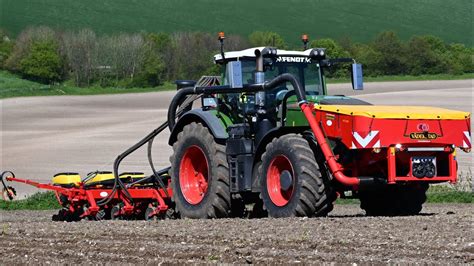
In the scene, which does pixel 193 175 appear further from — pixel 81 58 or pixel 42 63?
pixel 81 58

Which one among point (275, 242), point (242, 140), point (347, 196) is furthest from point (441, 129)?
point (275, 242)

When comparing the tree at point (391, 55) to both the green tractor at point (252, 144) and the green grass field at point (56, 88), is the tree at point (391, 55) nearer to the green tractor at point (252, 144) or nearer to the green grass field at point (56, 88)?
the green grass field at point (56, 88)

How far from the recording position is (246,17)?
85625mm

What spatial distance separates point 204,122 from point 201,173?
32.8 inches

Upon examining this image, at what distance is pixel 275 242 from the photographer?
400 inches

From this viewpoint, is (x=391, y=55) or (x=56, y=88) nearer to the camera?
(x=391, y=55)

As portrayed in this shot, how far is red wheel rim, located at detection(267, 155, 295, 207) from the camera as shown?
13.1 metres

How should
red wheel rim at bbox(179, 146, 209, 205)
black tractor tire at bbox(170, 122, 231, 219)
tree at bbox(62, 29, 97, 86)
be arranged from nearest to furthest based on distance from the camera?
black tractor tire at bbox(170, 122, 231, 219)
red wheel rim at bbox(179, 146, 209, 205)
tree at bbox(62, 29, 97, 86)

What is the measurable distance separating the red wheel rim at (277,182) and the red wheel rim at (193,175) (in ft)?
5.94

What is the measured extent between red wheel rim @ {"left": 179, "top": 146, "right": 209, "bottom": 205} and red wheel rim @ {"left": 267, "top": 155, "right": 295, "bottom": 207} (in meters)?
1.81

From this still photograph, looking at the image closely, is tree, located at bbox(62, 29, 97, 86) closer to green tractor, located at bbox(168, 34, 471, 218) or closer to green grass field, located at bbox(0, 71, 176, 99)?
green grass field, located at bbox(0, 71, 176, 99)

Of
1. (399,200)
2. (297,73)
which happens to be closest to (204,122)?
(297,73)

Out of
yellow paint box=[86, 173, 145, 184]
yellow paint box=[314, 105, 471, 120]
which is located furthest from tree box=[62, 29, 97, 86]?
yellow paint box=[314, 105, 471, 120]

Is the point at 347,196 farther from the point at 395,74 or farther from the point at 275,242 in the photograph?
the point at 395,74
